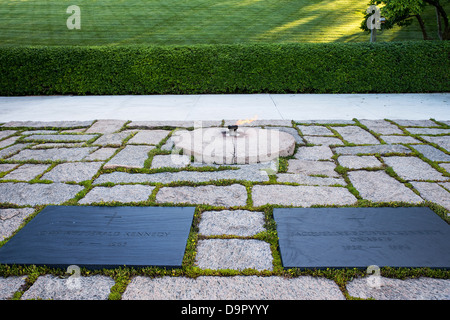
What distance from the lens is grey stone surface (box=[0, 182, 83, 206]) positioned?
3018 mm

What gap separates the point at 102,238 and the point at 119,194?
831 mm

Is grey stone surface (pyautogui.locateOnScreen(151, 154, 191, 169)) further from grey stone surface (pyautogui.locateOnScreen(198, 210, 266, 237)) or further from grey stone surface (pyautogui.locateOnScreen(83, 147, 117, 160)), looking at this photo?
grey stone surface (pyautogui.locateOnScreen(198, 210, 266, 237))

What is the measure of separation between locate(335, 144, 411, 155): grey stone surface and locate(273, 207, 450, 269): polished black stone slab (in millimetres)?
1547

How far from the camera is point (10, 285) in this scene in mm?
1972

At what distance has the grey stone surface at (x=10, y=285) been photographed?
190 centimetres

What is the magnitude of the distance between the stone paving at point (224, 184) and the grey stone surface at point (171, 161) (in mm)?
23

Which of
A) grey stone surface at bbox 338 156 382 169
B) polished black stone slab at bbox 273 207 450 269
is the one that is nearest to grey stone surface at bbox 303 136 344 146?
grey stone surface at bbox 338 156 382 169

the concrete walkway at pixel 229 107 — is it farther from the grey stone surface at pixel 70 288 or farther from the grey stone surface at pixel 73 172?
the grey stone surface at pixel 70 288

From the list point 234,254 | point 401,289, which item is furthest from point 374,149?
point 234,254

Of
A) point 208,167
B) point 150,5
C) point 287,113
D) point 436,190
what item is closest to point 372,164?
point 436,190

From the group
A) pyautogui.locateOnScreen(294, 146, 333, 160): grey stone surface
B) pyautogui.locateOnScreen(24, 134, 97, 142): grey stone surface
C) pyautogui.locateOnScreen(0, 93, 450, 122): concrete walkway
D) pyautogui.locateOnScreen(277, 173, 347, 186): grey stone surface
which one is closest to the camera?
pyautogui.locateOnScreen(277, 173, 347, 186): grey stone surface

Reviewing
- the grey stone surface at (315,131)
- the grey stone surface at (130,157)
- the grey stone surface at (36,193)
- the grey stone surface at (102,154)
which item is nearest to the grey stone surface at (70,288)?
the grey stone surface at (36,193)

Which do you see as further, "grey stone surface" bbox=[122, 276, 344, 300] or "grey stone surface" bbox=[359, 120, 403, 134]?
"grey stone surface" bbox=[359, 120, 403, 134]

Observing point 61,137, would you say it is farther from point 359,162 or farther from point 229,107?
point 359,162
